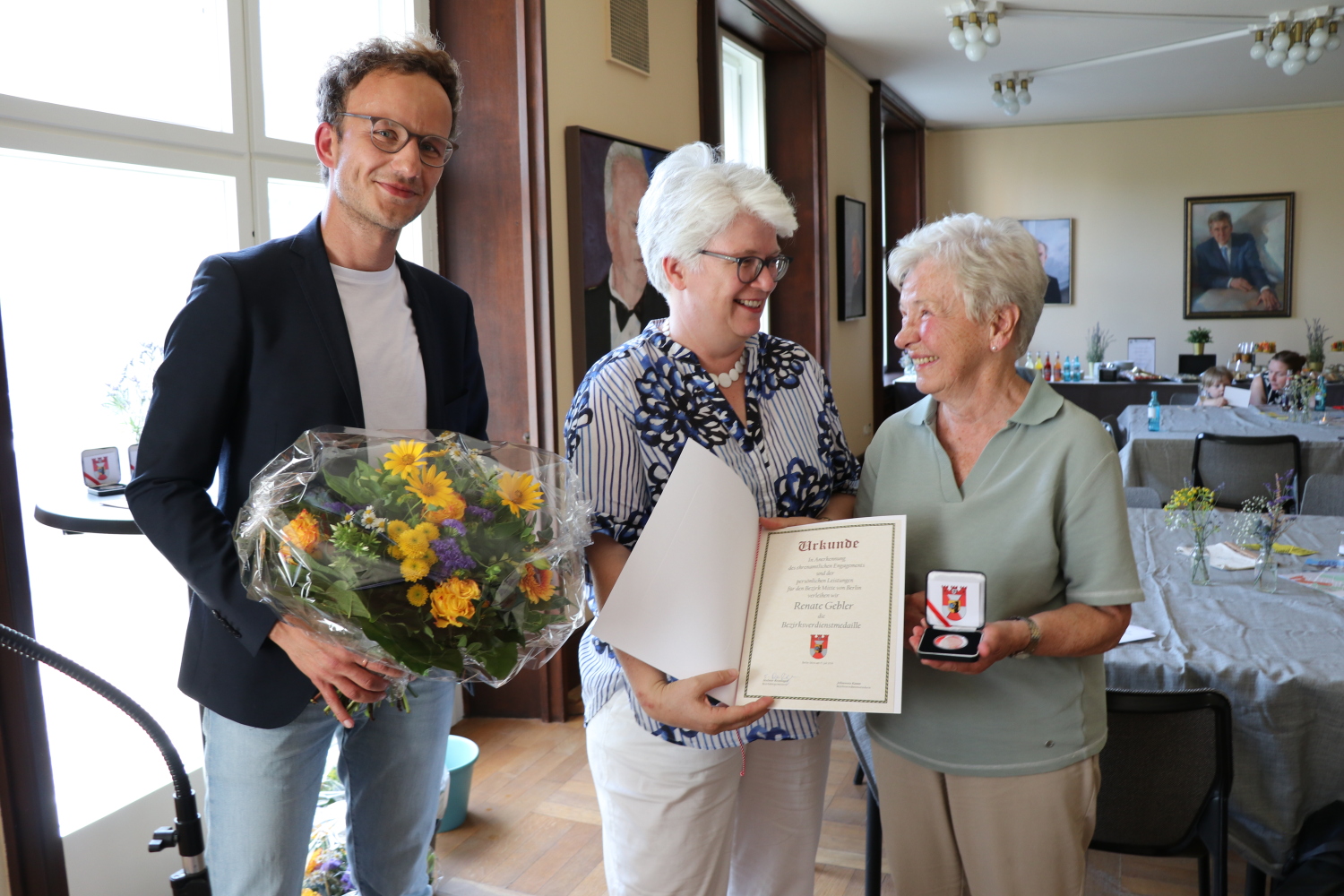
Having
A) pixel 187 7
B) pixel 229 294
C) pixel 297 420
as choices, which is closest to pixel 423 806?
pixel 297 420

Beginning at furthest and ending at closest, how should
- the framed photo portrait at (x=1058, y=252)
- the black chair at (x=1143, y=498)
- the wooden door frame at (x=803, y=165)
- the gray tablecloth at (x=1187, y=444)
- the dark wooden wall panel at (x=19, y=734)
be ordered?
the framed photo portrait at (x=1058, y=252) → the wooden door frame at (x=803, y=165) → the gray tablecloth at (x=1187, y=444) → the black chair at (x=1143, y=498) → the dark wooden wall panel at (x=19, y=734)

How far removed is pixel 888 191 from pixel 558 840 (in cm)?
930

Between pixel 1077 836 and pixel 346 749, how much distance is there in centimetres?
119

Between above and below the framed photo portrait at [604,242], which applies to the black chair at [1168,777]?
below

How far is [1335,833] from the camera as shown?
188 centimetres

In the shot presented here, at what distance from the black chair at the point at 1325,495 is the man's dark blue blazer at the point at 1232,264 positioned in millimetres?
6747

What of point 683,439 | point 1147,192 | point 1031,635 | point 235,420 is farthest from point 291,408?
point 1147,192

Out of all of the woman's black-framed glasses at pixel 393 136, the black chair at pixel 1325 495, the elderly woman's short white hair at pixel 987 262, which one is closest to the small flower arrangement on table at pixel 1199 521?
the elderly woman's short white hair at pixel 987 262

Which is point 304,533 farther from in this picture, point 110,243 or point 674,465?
point 110,243

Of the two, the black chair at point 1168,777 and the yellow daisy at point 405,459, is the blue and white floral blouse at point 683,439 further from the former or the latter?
the black chair at point 1168,777

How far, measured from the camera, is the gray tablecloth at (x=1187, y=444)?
4641 millimetres

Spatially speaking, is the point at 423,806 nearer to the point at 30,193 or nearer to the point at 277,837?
the point at 277,837

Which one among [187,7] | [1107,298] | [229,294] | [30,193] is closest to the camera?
[229,294]

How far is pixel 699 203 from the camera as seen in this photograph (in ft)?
4.85
